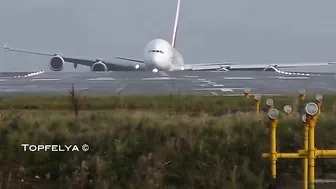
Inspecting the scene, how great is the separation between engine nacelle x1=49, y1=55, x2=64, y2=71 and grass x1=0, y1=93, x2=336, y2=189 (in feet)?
161

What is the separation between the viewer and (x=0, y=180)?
1006cm

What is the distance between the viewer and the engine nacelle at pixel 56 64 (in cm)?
6009

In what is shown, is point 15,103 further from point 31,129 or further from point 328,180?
point 328,180

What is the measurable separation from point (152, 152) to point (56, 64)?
168 ft

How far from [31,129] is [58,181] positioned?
1208mm

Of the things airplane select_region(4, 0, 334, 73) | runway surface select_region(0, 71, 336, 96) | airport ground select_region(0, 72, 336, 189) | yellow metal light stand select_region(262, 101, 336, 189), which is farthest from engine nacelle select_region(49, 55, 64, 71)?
yellow metal light stand select_region(262, 101, 336, 189)

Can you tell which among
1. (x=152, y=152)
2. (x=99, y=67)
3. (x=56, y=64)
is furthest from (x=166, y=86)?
(x=56, y=64)

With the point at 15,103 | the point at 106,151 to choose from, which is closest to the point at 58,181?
the point at 106,151

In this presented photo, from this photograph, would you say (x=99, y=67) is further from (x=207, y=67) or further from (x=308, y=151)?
(x=308, y=151)

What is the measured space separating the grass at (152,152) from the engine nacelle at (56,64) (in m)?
49.2

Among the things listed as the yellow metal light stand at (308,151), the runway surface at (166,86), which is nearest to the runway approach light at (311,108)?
the yellow metal light stand at (308,151)

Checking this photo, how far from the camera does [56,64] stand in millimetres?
60375

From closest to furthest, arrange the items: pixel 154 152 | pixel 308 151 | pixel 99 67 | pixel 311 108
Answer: pixel 311 108, pixel 308 151, pixel 154 152, pixel 99 67

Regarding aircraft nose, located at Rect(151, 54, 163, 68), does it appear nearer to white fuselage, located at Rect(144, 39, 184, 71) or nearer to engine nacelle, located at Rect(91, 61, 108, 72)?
white fuselage, located at Rect(144, 39, 184, 71)
